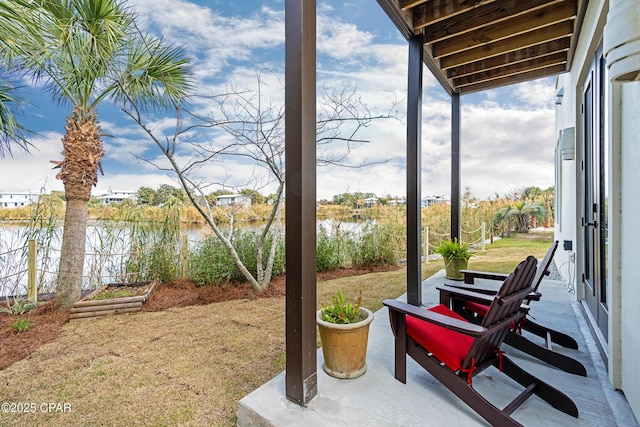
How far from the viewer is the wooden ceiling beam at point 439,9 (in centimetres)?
306

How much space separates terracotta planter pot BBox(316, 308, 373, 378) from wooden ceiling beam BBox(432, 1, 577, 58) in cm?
352

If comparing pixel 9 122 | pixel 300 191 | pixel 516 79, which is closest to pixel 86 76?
pixel 9 122

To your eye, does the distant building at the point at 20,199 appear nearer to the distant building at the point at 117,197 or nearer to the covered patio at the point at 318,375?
the distant building at the point at 117,197

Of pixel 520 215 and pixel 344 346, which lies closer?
pixel 344 346

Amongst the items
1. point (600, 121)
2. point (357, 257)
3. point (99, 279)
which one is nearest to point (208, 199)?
point (99, 279)

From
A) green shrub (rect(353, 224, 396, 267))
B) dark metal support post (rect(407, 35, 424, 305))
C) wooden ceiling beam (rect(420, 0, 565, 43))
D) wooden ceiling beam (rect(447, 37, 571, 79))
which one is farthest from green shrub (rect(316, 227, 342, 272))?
wooden ceiling beam (rect(420, 0, 565, 43))

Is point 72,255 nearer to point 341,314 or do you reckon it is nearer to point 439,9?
point 341,314

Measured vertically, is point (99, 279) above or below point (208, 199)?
below

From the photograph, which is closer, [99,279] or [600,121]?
[600,121]

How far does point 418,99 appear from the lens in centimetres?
335

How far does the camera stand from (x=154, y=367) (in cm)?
255

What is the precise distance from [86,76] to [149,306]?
310 cm

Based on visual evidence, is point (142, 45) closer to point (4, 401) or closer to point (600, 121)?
point (4, 401)

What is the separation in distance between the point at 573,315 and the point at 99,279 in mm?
5929
